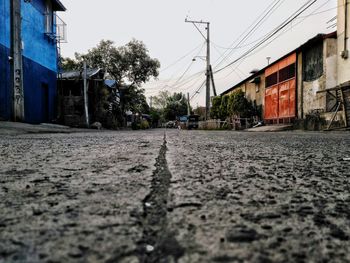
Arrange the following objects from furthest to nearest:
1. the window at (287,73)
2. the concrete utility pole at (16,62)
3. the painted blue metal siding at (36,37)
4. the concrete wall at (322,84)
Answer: the window at (287,73), the painted blue metal siding at (36,37), the concrete wall at (322,84), the concrete utility pole at (16,62)

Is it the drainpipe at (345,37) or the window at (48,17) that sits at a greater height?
the window at (48,17)

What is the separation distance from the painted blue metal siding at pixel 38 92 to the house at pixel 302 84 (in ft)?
37.8

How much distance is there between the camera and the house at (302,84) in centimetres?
1193

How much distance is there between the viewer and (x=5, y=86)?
1119 centimetres

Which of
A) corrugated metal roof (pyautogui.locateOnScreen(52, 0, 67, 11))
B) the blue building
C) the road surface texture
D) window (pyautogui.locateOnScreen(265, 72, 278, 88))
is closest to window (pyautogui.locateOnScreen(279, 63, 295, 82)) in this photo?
window (pyautogui.locateOnScreen(265, 72, 278, 88))

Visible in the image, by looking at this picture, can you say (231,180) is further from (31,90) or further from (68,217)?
(31,90)

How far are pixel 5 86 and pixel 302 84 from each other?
39.5ft

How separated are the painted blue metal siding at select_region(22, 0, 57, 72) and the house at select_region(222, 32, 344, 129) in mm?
11660

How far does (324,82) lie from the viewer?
12.1 meters

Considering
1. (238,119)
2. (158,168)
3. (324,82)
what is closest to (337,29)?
(324,82)

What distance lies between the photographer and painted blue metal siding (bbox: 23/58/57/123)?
13523mm

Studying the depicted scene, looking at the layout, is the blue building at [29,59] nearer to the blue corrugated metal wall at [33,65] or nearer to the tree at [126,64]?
the blue corrugated metal wall at [33,65]

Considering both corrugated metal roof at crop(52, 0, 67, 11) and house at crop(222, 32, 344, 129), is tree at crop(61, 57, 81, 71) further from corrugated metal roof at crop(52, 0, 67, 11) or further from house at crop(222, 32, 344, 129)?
house at crop(222, 32, 344, 129)

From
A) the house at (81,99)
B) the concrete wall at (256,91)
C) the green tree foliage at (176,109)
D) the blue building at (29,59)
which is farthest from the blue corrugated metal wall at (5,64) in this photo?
the green tree foliage at (176,109)
